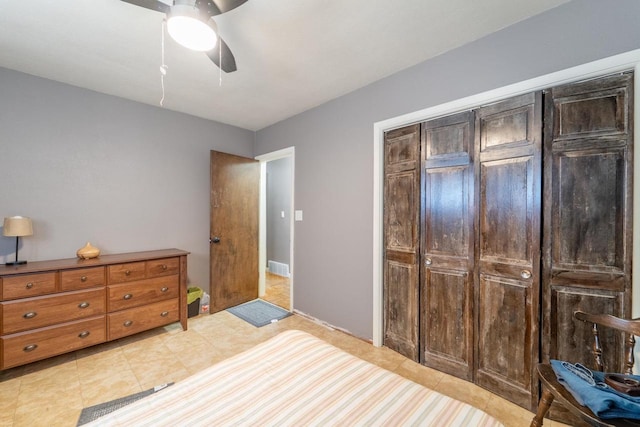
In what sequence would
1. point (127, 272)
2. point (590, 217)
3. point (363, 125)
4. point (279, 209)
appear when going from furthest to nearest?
point (279, 209)
point (363, 125)
point (127, 272)
point (590, 217)

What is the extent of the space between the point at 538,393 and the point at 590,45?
7.09ft

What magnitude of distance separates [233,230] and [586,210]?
3479mm

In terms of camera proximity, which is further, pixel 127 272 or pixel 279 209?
pixel 279 209

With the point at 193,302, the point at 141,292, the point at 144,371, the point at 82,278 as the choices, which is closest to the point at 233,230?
the point at 193,302

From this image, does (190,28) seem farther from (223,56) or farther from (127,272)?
(127,272)

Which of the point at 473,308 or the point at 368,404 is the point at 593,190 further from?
the point at 368,404

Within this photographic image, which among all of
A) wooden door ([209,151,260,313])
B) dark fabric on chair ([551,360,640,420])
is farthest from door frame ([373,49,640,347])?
wooden door ([209,151,260,313])

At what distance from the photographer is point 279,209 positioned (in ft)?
Answer: 18.0

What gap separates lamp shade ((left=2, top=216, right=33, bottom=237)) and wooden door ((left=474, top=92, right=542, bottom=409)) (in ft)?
12.1

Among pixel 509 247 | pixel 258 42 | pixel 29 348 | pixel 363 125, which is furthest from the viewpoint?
pixel 363 125

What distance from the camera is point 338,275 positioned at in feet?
9.35

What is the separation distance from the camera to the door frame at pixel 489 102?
4.48 feet

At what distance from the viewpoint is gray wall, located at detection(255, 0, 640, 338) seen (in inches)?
59.7

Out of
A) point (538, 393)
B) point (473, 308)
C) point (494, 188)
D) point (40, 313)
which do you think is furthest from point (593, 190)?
point (40, 313)
